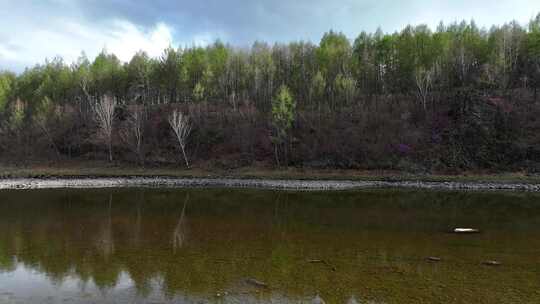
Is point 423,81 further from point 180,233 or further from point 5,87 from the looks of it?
point 5,87

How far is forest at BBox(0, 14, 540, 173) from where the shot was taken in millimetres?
52219

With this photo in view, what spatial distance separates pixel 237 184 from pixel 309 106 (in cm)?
3088

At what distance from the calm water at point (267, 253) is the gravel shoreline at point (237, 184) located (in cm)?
1183

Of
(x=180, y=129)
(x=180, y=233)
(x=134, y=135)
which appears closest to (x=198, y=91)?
(x=134, y=135)

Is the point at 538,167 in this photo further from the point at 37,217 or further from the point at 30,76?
the point at 30,76

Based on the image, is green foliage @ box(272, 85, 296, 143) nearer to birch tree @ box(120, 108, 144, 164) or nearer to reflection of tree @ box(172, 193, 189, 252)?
birch tree @ box(120, 108, 144, 164)

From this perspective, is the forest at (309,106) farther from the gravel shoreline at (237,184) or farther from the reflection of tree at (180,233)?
the reflection of tree at (180,233)

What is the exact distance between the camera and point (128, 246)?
14953mm

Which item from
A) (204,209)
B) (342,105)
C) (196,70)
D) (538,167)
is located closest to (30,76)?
(196,70)

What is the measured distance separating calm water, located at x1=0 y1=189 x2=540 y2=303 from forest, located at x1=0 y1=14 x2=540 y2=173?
26.8 metres

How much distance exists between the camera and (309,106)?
221ft

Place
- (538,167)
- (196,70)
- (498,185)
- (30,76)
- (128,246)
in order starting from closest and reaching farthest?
(128,246)
(498,185)
(538,167)
(196,70)
(30,76)

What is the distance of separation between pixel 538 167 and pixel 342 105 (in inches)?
1299

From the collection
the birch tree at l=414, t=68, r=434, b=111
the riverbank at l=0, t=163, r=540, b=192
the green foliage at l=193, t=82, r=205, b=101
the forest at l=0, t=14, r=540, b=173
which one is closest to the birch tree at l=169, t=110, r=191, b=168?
the forest at l=0, t=14, r=540, b=173
